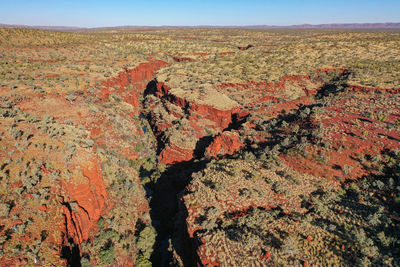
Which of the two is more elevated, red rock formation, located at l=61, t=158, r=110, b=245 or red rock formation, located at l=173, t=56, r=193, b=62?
red rock formation, located at l=173, t=56, r=193, b=62

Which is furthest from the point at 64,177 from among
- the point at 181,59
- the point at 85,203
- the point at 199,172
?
the point at 181,59

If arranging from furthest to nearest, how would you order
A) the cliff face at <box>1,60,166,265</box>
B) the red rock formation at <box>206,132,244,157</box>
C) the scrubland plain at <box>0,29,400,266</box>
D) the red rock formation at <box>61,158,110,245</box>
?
1. the red rock formation at <box>206,132,244,157</box>
2. the red rock formation at <box>61,158,110,245</box>
3. the scrubland plain at <box>0,29,400,266</box>
4. the cliff face at <box>1,60,166,265</box>

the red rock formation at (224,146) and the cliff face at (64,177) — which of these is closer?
the cliff face at (64,177)

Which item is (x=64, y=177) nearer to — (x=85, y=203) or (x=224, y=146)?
(x=85, y=203)

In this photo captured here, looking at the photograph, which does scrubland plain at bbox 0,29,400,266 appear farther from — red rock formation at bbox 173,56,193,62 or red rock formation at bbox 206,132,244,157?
red rock formation at bbox 173,56,193,62

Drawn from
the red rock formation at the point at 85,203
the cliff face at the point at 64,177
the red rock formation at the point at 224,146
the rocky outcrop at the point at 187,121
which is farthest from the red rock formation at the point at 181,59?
the red rock formation at the point at 85,203

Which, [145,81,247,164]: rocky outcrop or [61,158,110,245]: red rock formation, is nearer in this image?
[61,158,110,245]: red rock formation

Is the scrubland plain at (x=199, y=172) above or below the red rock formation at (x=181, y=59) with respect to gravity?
below

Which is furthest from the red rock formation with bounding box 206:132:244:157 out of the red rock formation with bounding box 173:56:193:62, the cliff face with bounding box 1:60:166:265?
the red rock formation with bounding box 173:56:193:62

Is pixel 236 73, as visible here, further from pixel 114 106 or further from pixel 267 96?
pixel 114 106

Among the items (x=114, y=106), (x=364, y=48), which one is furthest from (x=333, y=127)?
(x=364, y=48)

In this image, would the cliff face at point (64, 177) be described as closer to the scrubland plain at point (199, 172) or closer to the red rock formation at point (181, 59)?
the scrubland plain at point (199, 172)
